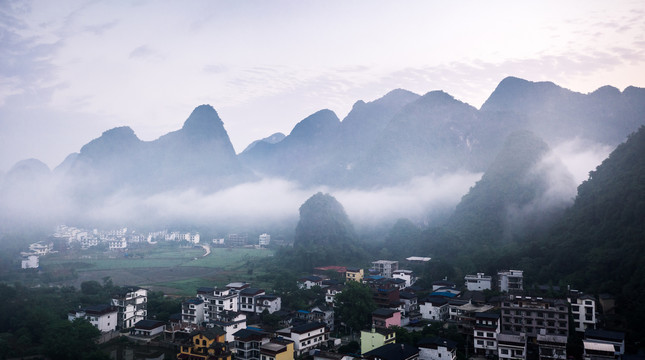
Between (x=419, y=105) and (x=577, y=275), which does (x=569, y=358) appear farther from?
(x=419, y=105)

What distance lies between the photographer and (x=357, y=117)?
97250 millimetres

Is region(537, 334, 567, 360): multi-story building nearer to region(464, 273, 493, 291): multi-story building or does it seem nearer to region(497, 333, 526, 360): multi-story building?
region(497, 333, 526, 360): multi-story building

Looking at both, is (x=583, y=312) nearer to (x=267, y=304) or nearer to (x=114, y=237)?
(x=267, y=304)

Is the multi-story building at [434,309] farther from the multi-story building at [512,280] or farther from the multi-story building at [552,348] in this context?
the multi-story building at [552,348]

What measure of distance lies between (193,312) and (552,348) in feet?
50.0

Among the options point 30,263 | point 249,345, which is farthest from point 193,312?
point 30,263

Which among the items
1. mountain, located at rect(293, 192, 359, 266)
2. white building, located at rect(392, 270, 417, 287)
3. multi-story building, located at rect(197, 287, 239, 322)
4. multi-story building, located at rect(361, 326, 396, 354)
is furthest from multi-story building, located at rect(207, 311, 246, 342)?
mountain, located at rect(293, 192, 359, 266)

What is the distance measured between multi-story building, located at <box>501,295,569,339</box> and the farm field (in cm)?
1667

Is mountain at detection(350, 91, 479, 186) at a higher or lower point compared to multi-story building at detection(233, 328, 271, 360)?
higher

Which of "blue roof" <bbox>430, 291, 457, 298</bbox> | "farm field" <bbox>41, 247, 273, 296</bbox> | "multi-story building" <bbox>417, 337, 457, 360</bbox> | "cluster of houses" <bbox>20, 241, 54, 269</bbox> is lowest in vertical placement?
"farm field" <bbox>41, 247, 273, 296</bbox>

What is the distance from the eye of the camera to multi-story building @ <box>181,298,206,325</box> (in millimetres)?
21328

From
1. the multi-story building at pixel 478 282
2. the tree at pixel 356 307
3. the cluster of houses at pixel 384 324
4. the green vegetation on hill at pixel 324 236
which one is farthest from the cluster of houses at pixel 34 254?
the multi-story building at pixel 478 282

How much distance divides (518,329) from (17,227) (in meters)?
66.2

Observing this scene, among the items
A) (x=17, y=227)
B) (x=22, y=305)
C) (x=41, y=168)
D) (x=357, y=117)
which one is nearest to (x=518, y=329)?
(x=22, y=305)
